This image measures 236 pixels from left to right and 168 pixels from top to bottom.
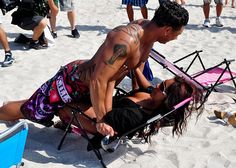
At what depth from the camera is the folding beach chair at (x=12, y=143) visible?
249cm

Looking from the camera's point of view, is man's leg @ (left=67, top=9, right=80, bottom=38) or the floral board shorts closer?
the floral board shorts

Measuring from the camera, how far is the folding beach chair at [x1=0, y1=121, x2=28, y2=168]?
2494 millimetres

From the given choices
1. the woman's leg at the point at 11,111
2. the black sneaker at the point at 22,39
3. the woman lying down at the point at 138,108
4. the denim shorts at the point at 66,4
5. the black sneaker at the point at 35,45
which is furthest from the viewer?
the denim shorts at the point at 66,4

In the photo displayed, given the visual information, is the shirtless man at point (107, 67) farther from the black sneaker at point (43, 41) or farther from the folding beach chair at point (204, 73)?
the black sneaker at point (43, 41)

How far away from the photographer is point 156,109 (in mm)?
3211

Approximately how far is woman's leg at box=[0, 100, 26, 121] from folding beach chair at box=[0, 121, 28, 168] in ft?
2.45

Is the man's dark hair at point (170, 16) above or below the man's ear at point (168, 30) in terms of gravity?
above

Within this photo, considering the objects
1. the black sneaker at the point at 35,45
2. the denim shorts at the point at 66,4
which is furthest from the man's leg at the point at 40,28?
the denim shorts at the point at 66,4

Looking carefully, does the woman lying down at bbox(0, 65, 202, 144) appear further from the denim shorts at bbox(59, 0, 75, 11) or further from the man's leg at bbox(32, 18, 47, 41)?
the denim shorts at bbox(59, 0, 75, 11)

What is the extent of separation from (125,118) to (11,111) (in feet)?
3.55

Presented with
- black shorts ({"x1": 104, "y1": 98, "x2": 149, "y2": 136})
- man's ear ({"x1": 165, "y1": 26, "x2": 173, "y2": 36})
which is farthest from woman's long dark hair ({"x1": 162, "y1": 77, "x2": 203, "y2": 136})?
man's ear ({"x1": 165, "y1": 26, "x2": 173, "y2": 36})

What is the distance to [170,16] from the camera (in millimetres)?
2771

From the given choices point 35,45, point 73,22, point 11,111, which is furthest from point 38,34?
point 11,111

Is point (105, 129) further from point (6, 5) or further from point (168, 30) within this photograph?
point (6, 5)
